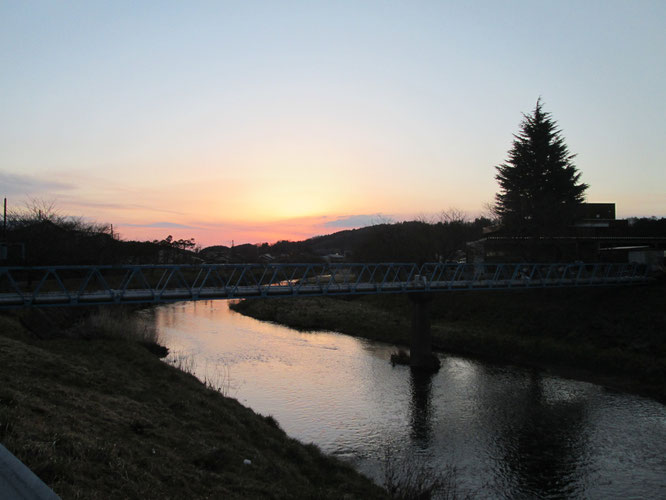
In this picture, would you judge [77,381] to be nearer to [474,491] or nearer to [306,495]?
[306,495]

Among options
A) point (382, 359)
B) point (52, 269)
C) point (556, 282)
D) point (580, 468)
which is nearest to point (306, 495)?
point (580, 468)

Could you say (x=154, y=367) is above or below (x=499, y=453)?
above

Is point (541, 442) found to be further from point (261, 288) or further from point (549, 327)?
point (549, 327)

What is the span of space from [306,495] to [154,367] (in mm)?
12360

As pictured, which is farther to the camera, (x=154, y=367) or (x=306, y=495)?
(x=154, y=367)

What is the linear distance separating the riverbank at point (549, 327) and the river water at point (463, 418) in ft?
Result: 9.48

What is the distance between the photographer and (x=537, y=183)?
161ft

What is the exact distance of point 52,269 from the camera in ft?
69.2

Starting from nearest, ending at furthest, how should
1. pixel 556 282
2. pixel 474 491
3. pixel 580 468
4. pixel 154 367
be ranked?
1. pixel 474 491
2. pixel 580 468
3. pixel 154 367
4. pixel 556 282

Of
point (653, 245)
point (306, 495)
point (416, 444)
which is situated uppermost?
point (653, 245)

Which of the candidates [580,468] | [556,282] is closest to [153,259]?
[556,282]

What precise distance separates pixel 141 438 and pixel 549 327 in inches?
1266

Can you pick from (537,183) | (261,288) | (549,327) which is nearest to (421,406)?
(261,288)

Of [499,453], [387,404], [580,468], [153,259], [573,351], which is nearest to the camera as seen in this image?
[580,468]
